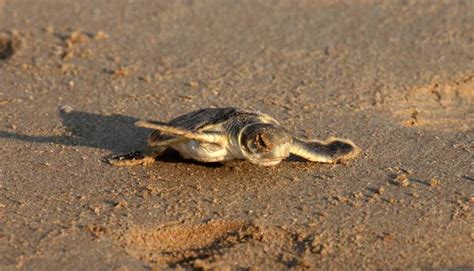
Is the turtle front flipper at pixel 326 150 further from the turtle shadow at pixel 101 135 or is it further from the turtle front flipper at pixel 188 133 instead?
the turtle shadow at pixel 101 135

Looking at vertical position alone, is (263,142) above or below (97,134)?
above

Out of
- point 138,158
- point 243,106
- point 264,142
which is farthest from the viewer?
point 243,106

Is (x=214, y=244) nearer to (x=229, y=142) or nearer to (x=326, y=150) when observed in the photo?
(x=229, y=142)

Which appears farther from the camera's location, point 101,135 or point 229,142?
point 101,135

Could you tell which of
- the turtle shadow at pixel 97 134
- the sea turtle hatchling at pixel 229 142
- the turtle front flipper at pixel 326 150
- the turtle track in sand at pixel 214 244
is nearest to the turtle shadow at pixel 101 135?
the turtle shadow at pixel 97 134

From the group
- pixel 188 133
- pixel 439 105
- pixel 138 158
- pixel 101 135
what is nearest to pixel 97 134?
pixel 101 135

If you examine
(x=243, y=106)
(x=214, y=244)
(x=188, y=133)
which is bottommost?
(x=214, y=244)
